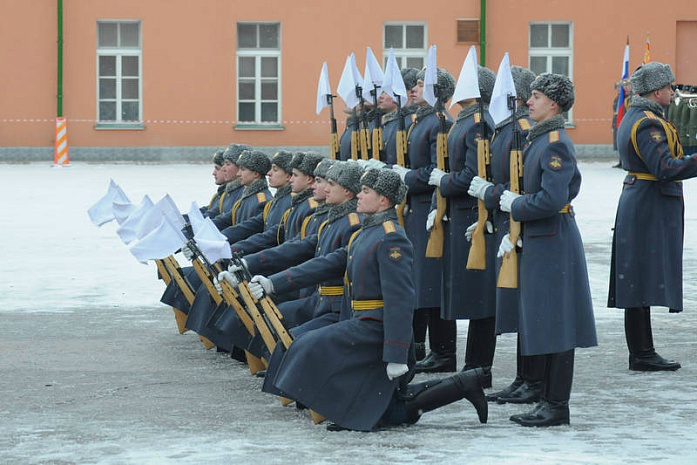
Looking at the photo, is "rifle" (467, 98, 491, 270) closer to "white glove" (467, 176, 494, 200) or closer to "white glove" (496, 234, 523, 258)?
"white glove" (467, 176, 494, 200)

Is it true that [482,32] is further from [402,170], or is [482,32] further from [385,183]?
[385,183]

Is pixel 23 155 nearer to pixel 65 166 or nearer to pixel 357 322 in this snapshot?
pixel 65 166

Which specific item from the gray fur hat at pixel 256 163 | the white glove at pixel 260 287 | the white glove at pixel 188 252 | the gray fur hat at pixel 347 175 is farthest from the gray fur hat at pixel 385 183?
the gray fur hat at pixel 256 163

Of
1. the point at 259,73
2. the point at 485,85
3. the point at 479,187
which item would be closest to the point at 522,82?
the point at 485,85

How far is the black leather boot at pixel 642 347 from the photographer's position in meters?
8.23

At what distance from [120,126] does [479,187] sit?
24.0 metres

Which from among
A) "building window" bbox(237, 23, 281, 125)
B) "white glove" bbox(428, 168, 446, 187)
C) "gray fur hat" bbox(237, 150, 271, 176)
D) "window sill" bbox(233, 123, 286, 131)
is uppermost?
"building window" bbox(237, 23, 281, 125)

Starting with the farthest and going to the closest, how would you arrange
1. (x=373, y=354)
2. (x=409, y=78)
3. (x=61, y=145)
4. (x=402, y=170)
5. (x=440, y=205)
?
A: (x=61, y=145)
(x=409, y=78)
(x=402, y=170)
(x=440, y=205)
(x=373, y=354)

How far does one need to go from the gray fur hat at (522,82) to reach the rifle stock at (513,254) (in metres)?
0.66

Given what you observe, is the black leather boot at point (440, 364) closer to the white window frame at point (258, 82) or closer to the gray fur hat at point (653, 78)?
the gray fur hat at point (653, 78)

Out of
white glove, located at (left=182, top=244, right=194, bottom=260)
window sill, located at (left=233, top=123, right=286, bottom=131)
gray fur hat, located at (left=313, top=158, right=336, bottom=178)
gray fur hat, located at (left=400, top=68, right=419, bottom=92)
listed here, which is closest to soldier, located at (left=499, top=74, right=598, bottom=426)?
gray fur hat, located at (left=313, top=158, right=336, bottom=178)

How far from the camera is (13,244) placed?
49.0ft

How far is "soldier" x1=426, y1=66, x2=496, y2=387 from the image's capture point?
787 cm

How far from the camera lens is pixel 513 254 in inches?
273
